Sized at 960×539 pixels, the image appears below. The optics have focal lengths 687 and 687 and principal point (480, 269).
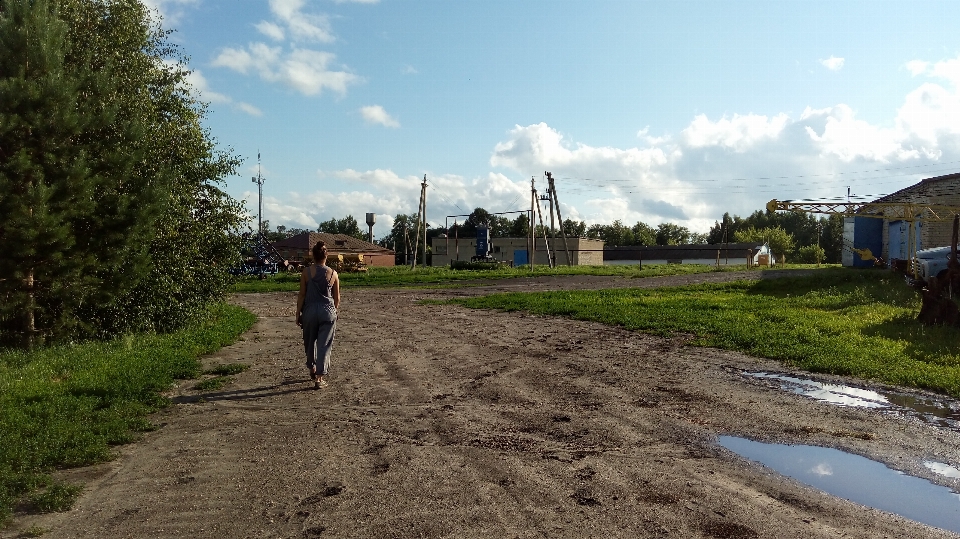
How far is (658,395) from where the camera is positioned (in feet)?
26.7

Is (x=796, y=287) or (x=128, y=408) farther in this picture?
(x=796, y=287)

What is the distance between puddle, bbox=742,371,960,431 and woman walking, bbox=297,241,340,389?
19.0 ft

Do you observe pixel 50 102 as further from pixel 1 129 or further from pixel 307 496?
pixel 307 496

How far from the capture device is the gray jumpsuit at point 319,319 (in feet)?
28.0

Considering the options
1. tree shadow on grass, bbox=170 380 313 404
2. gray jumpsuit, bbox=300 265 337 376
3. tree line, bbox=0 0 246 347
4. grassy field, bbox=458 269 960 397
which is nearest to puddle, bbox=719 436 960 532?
grassy field, bbox=458 269 960 397

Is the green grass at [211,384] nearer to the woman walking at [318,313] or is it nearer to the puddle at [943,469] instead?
the woman walking at [318,313]

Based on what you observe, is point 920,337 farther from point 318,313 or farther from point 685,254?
point 685,254

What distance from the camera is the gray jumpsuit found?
852cm

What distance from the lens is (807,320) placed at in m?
14.2

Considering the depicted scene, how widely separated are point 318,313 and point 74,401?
278 cm

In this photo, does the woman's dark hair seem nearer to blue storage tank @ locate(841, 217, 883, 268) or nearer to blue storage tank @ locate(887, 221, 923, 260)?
blue storage tank @ locate(887, 221, 923, 260)

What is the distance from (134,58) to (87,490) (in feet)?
33.6

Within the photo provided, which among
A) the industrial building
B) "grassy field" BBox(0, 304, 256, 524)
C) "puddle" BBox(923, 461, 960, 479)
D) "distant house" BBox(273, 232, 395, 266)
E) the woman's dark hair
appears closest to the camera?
"grassy field" BBox(0, 304, 256, 524)

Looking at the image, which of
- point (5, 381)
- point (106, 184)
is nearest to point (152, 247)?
point (106, 184)
